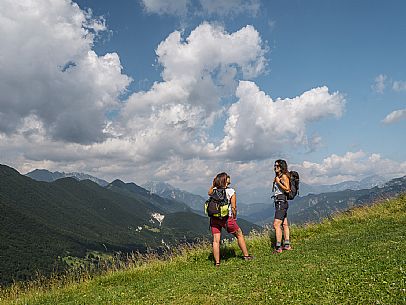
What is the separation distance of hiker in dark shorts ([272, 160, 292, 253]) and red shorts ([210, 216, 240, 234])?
1776 millimetres

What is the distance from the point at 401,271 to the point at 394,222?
789cm

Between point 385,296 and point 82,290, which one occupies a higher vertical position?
point 385,296

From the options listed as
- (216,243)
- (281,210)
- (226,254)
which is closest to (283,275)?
(216,243)

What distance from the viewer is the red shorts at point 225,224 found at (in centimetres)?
1279

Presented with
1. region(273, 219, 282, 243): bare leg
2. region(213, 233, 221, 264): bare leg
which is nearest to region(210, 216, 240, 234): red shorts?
region(213, 233, 221, 264): bare leg

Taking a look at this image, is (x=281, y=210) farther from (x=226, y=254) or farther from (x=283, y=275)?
(x=283, y=275)

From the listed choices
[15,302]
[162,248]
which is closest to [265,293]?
[15,302]

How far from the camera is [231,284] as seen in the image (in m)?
9.75

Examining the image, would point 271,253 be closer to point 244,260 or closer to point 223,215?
point 244,260

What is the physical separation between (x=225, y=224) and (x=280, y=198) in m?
2.50

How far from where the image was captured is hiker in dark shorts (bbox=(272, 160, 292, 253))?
13.6m

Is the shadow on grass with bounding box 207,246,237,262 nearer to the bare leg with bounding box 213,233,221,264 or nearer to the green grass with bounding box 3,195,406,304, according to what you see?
the green grass with bounding box 3,195,406,304

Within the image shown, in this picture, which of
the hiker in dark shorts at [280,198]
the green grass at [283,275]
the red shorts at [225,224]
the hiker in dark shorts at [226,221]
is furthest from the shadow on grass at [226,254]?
the hiker in dark shorts at [280,198]

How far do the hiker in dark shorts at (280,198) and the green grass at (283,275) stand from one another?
0.66 m
